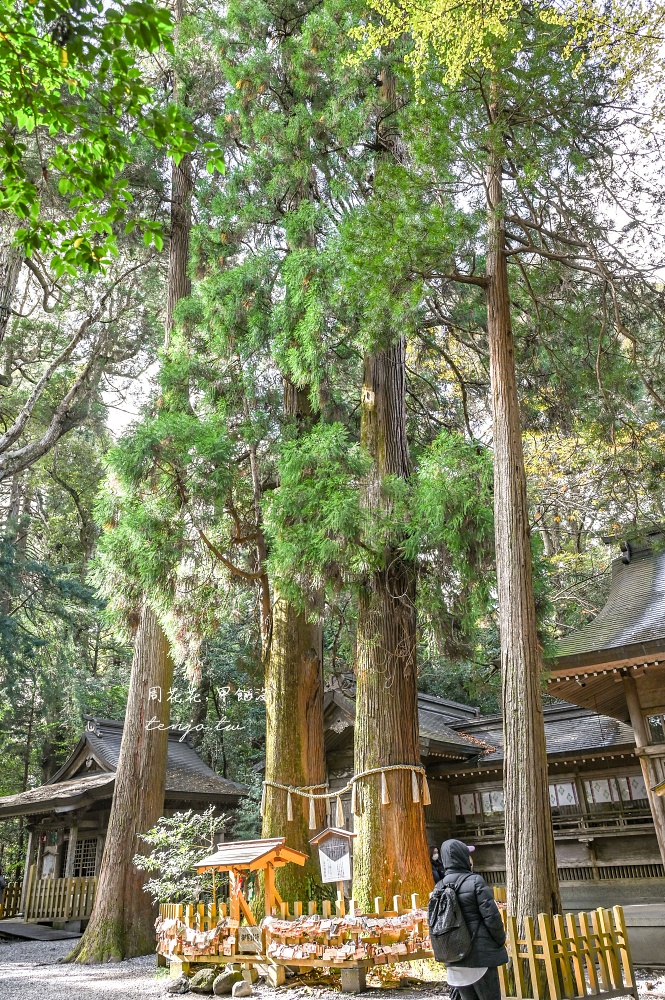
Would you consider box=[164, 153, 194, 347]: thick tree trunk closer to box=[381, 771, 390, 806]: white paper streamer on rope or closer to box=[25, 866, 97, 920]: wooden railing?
box=[381, 771, 390, 806]: white paper streamer on rope

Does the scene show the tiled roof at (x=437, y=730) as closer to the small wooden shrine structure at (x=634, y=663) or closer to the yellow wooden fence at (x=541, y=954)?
the small wooden shrine structure at (x=634, y=663)

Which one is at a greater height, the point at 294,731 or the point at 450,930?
the point at 294,731

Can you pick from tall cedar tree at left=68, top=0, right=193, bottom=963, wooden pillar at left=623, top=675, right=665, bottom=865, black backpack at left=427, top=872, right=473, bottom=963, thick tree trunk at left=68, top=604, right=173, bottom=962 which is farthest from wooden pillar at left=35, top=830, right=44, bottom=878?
black backpack at left=427, top=872, right=473, bottom=963

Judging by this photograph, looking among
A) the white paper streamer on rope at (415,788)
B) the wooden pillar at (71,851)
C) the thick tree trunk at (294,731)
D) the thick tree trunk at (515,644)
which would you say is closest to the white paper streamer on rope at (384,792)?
the white paper streamer on rope at (415,788)

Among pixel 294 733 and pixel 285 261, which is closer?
pixel 294 733

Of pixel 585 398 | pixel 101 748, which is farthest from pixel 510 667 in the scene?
pixel 101 748

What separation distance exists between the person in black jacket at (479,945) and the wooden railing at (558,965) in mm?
868

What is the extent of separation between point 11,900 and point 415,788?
48.3 feet

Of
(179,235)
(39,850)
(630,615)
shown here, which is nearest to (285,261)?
(179,235)

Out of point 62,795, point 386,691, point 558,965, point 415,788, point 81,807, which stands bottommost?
point 558,965

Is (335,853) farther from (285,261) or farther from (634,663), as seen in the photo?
(285,261)

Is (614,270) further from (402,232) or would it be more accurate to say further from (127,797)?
(127,797)

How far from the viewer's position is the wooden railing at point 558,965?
4852mm

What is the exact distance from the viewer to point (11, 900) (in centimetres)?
1719
